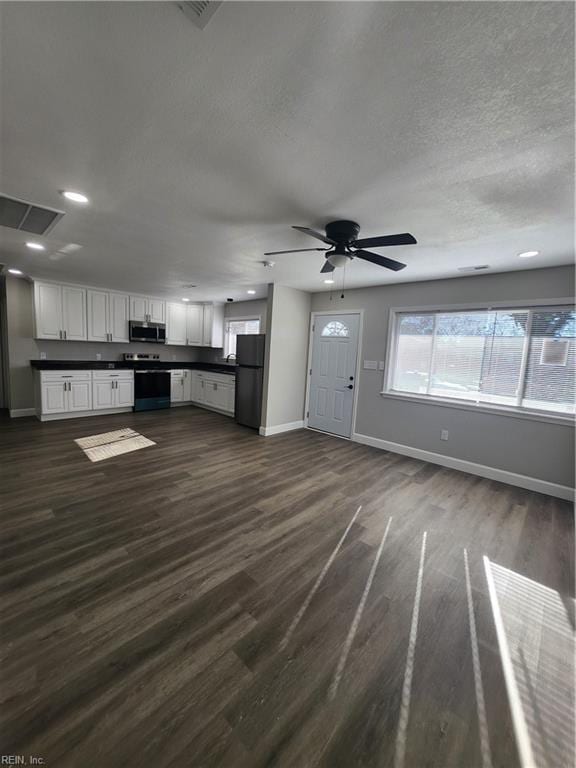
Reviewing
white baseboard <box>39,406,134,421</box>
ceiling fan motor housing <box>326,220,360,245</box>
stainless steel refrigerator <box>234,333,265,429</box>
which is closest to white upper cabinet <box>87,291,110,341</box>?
white baseboard <box>39,406,134,421</box>

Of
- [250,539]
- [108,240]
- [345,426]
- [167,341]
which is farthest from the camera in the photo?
[167,341]

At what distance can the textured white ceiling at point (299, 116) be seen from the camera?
104cm

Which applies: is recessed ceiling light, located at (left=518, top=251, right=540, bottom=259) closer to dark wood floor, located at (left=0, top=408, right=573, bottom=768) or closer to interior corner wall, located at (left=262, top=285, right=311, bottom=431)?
dark wood floor, located at (left=0, top=408, right=573, bottom=768)

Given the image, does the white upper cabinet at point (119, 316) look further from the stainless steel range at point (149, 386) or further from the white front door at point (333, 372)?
the white front door at point (333, 372)

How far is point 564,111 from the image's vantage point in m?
1.33

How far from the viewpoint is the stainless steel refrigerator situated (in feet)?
17.7

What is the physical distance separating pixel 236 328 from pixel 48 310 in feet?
11.9

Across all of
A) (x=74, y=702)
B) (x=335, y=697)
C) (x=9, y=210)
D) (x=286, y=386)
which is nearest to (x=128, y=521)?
(x=74, y=702)

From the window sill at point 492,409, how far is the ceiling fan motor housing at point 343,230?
278cm

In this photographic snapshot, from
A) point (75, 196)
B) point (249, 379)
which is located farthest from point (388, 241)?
point (249, 379)

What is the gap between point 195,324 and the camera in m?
7.47

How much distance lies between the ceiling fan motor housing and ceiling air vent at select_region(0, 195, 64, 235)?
7.45 feet

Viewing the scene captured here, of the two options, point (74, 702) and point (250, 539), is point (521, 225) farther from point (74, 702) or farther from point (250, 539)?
point (74, 702)

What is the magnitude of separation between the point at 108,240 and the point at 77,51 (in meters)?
2.34
